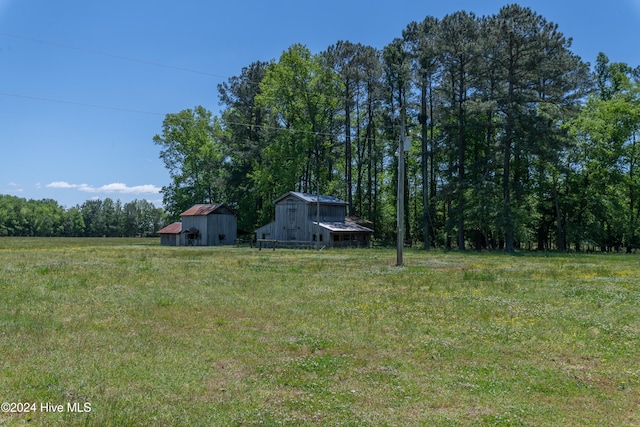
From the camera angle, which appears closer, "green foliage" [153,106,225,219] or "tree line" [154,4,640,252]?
"tree line" [154,4,640,252]

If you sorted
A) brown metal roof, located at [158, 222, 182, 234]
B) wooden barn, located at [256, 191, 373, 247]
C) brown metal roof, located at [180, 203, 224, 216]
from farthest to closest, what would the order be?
brown metal roof, located at [158, 222, 182, 234], brown metal roof, located at [180, 203, 224, 216], wooden barn, located at [256, 191, 373, 247]

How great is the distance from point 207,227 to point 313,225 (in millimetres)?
16773

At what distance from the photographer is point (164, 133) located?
73.3 metres

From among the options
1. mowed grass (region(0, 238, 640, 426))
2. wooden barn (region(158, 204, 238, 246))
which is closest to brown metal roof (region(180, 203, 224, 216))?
wooden barn (region(158, 204, 238, 246))

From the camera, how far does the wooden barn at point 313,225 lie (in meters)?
52.0

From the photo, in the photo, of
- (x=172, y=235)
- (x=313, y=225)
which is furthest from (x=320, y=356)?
(x=172, y=235)

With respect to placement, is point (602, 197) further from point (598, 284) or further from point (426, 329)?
point (426, 329)

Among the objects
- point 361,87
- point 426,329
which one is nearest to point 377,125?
point 361,87

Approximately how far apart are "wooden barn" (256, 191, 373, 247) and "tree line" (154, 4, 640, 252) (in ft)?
21.4

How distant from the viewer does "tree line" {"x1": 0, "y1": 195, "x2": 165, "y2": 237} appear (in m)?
136

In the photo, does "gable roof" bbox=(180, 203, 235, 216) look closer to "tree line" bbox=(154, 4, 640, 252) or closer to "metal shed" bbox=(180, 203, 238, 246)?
"metal shed" bbox=(180, 203, 238, 246)

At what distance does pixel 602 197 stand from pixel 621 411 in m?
47.8

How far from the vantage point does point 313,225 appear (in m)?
52.7

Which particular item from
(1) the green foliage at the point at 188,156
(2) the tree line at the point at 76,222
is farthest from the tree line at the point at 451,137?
(2) the tree line at the point at 76,222
